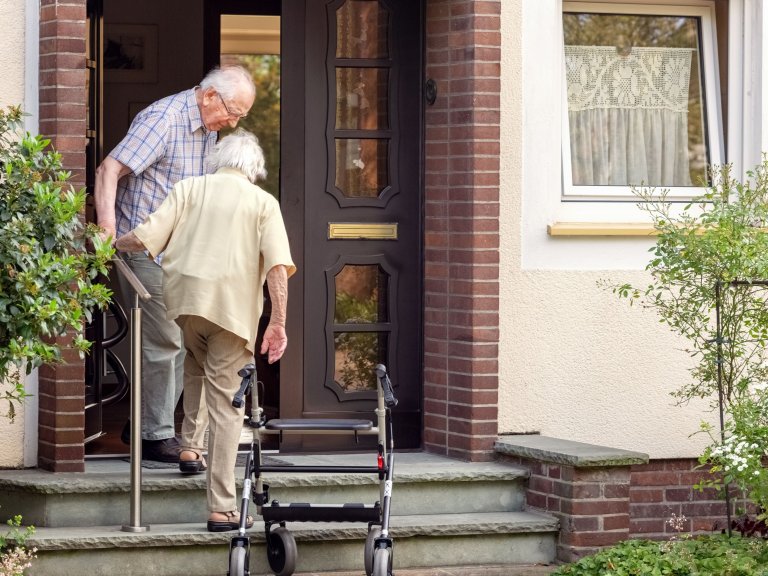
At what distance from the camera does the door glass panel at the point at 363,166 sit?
8.14 metres

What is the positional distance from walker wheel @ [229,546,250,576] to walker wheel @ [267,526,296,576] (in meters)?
0.33

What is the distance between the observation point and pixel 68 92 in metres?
7.09

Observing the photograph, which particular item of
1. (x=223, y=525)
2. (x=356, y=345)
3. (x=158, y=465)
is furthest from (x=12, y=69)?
(x=223, y=525)

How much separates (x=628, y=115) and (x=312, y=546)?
3332 mm

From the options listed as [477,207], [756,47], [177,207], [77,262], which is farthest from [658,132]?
[77,262]

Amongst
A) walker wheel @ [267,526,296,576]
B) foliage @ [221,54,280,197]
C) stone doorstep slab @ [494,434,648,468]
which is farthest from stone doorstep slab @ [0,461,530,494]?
foliage @ [221,54,280,197]

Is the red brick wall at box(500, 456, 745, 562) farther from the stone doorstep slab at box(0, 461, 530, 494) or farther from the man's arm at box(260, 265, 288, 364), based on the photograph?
the man's arm at box(260, 265, 288, 364)

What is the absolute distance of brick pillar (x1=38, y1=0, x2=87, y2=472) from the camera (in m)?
7.06

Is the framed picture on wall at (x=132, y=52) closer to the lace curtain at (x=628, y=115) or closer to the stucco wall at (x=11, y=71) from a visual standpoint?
the stucco wall at (x=11, y=71)

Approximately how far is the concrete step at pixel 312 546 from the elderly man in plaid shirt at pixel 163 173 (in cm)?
59

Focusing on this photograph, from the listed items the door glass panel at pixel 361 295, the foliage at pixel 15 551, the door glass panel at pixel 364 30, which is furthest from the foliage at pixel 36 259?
the door glass panel at pixel 364 30

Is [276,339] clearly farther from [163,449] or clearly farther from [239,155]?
[163,449]

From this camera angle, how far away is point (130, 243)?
6629 millimetres

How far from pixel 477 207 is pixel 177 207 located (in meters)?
1.83
